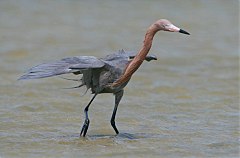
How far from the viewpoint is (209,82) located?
1169 centimetres

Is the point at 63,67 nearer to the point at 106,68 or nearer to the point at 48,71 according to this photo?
the point at 48,71

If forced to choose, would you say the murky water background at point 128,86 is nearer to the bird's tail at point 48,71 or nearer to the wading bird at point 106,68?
the wading bird at point 106,68

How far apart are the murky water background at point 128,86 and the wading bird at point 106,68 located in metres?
0.64

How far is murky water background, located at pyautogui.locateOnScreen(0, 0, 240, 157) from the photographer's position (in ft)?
26.8

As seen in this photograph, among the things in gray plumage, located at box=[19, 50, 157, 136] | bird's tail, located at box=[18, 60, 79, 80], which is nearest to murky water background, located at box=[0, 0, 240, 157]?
gray plumage, located at box=[19, 50, 157, 136]

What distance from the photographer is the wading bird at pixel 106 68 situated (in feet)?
25.1

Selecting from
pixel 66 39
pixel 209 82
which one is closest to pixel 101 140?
pixel 209 82

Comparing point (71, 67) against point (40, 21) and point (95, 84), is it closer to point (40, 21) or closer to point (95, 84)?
point (95, 84)

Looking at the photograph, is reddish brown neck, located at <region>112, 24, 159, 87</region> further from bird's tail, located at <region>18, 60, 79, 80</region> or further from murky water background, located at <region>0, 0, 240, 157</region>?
murky water background, located at <region>0, 0, 240, 157</region>

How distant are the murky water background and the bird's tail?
2.56 feet

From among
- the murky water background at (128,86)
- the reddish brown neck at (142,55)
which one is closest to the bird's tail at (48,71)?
the reddish brown neck at (142,55)

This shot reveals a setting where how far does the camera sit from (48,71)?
7.59 m

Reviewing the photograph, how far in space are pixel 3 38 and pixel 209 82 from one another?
455cm

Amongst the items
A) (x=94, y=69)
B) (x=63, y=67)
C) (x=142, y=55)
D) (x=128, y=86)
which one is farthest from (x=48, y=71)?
(x=128, y=86)
